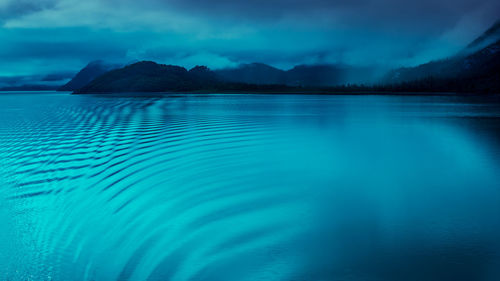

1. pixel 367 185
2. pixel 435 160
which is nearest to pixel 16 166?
pixel 367 185

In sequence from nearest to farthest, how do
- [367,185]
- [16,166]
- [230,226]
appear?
[230,226], [367,185], [16,166]

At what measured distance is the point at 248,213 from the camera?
9.36m

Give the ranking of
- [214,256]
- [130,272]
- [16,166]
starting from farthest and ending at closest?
[16,166] < [214,256] < [130,272]

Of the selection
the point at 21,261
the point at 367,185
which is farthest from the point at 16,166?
the point at 367,185

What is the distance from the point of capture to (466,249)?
7211 mm

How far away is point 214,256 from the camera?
704 centimetres

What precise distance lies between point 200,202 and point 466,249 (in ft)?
19.8

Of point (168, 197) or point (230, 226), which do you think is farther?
point (168, 197)

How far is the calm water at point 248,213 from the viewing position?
260 inches

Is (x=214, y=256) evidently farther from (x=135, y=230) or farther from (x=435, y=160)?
(x=435, y=160)

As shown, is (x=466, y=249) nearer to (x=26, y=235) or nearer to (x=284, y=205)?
(x=284, y=205)

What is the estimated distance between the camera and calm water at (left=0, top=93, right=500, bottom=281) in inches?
260

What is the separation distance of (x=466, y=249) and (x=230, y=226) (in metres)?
4.46

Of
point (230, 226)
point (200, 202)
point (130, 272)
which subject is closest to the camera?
point (130, 272)
